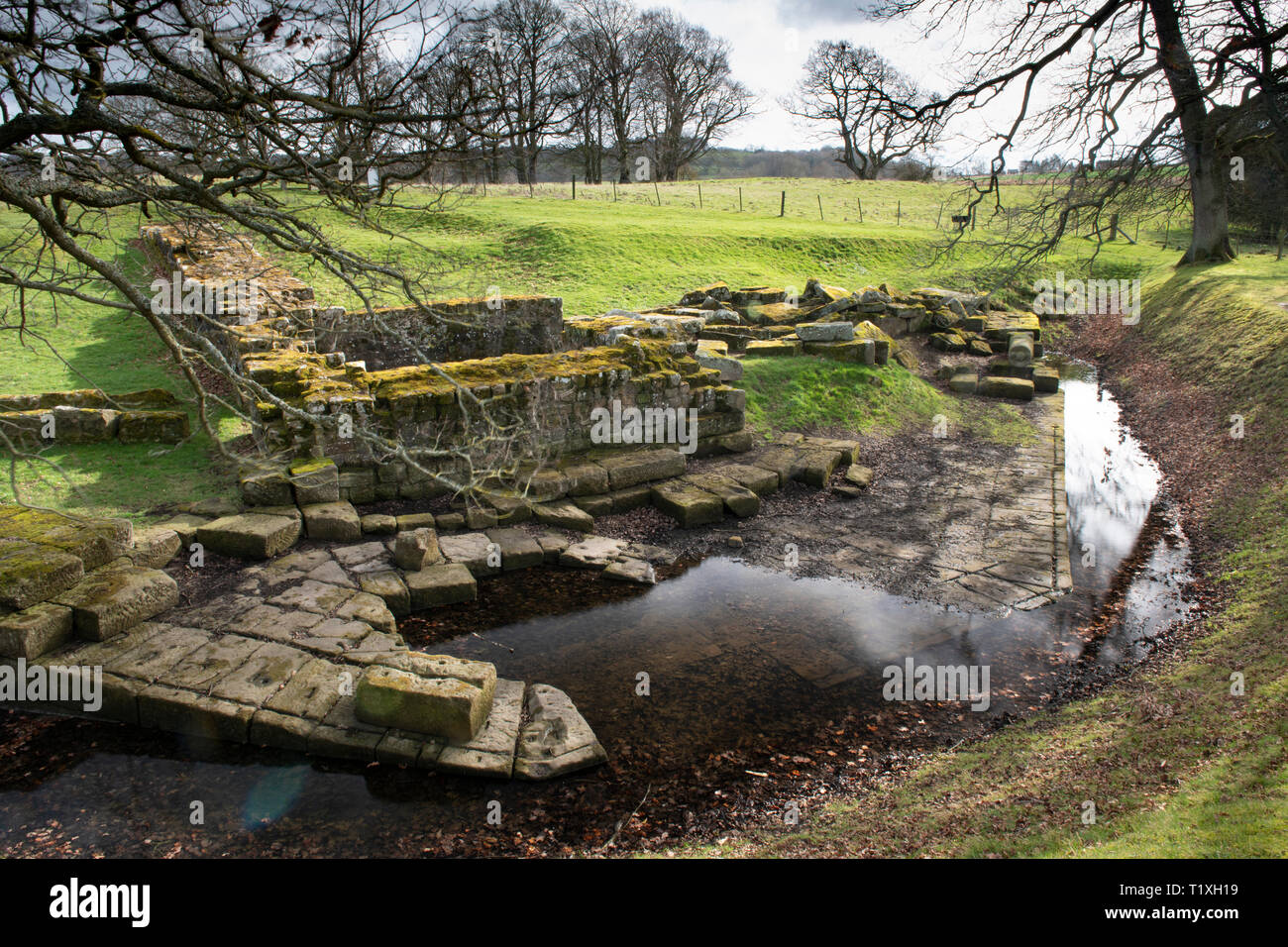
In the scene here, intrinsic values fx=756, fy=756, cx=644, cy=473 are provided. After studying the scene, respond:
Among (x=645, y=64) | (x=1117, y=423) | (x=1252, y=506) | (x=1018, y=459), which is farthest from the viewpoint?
(x=645, y=64)

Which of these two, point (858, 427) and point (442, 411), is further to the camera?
point (858, 427)

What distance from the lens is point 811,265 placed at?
24.2m

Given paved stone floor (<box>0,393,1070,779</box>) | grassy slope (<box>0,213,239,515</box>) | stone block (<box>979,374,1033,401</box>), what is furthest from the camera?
stone block (<box>979,374,1033,401</box>)

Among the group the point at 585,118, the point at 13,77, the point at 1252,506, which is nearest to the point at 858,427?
the point at 1252,506

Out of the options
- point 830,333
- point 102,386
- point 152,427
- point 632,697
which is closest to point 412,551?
point 632,697

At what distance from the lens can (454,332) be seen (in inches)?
462

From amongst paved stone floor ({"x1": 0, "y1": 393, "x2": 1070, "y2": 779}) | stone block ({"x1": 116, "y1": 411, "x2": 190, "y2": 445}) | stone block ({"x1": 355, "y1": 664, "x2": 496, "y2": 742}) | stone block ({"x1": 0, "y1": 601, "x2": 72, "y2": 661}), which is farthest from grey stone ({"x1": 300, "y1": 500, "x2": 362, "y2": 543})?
stone block ({"x1": 116, "y1": 411, "x2": 190, "y2": 445})

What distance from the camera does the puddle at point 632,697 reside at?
13.7 feet

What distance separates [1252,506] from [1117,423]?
565 centimetres

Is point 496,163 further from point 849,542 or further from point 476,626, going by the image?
point 849,542

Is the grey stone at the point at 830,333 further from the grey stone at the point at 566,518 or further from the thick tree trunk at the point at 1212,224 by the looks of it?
the thick tree trunk at the point at 1212,224

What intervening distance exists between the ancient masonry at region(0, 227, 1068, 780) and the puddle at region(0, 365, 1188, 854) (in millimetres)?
214

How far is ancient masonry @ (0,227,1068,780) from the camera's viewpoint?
480 centimetres

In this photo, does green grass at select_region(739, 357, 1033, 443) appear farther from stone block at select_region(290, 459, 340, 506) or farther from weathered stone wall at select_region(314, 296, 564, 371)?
stone block at select_region(290, 459, 340, 506)
